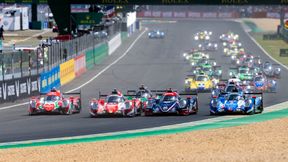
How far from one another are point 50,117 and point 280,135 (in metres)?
12.4

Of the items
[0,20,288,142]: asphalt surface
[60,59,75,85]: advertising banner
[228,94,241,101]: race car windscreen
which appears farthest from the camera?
[60,59,75,85]: advertising banner

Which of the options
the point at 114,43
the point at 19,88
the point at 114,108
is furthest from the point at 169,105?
the point at 114,43

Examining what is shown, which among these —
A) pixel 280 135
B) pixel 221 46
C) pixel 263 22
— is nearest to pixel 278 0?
pixel 280 135

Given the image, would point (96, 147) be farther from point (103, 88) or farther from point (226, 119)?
point (103, 88)

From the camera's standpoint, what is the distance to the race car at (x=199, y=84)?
195 feet

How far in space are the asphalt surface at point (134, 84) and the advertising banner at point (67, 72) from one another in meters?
0.55

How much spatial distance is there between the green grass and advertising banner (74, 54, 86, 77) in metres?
23.5

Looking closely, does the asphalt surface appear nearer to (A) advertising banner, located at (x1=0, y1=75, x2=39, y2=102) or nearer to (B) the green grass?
(B) the green grass

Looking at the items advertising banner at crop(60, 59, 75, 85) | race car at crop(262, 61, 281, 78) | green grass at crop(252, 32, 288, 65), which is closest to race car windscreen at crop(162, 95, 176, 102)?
advertising banner at crop(60, 59, 75, 85)

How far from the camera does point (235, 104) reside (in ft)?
138

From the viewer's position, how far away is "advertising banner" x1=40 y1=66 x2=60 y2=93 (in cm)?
5661

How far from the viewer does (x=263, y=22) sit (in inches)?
7057

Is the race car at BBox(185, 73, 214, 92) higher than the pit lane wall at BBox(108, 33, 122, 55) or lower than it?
higher

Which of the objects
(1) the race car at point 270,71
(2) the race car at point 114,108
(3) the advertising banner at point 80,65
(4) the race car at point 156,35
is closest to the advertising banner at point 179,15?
(4) the race car at point 156,35
